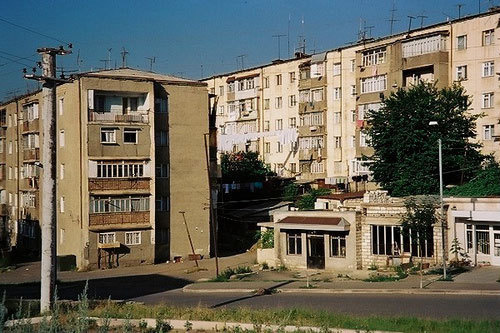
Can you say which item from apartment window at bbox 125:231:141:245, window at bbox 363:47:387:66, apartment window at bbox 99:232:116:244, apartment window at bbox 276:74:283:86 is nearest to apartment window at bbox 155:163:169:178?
apartment window at bbox 125:231:141:245

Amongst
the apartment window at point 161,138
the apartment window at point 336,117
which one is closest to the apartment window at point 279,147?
the apartment window at point 336,117

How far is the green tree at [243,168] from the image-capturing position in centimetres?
6175

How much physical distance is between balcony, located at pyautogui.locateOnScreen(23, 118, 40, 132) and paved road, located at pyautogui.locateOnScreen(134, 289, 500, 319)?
86.2 feet

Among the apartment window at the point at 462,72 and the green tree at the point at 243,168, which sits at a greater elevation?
the apartment window at the point at 462,72

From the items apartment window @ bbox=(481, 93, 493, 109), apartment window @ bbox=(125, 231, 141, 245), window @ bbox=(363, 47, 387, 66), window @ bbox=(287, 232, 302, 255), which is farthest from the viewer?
window @ bbox=(363, 47, 387, 66)

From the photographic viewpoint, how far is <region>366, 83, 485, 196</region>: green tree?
4331 centimetres

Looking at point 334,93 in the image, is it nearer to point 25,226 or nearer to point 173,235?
point 173,235

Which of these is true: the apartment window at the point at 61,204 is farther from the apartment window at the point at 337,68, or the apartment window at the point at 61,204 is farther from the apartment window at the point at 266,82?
the apartment window at the point at 266,82

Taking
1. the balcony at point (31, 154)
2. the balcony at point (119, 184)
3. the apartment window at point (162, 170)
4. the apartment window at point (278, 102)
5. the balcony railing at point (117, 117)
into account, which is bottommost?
the balcony at point (119, 184)

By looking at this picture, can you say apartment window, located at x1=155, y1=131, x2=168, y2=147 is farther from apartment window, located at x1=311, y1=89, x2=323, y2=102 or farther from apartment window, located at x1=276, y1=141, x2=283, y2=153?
apartment window, located at x1=276, y1=141, x2=283, y2=153

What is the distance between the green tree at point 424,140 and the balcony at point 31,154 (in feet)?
85.4

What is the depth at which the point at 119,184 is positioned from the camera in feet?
142

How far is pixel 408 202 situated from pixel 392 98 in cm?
1472

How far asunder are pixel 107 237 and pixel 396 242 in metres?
18.8
